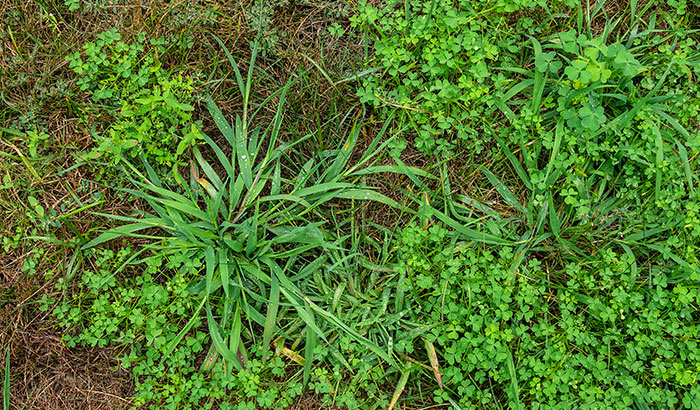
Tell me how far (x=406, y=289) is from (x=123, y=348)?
1.58 m

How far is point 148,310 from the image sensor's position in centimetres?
264

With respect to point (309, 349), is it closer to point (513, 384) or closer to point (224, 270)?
point (224, 270)

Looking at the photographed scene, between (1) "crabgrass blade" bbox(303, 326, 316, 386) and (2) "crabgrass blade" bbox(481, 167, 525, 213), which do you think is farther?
(2) "crabgrass blade" bbox(481, 167, 525, 213)

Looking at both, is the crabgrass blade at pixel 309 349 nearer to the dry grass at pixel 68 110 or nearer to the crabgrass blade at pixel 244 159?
the dry grass at pixel 68 110

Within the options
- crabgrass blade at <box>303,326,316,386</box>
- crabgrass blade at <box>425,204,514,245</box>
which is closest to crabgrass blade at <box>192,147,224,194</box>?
crabgrass blade at <box>303,326,316,386</box>

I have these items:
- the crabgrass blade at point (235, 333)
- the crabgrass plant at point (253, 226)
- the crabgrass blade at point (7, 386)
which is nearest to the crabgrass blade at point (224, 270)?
the crabgrass plant at point (253, 226)

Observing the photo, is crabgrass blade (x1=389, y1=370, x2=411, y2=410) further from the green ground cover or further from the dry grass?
the dry grass

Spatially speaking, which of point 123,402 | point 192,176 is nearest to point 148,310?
point 123,402

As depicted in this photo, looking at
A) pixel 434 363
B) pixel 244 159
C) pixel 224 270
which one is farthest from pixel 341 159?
pixel 434 363

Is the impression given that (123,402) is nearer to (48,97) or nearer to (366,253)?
(366,253)

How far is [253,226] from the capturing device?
100 inches

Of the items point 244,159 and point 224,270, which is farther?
point 244,159

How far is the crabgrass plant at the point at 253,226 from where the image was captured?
258cm

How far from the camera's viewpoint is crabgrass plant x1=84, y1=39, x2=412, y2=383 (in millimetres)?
2584
